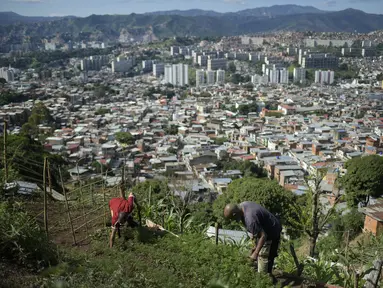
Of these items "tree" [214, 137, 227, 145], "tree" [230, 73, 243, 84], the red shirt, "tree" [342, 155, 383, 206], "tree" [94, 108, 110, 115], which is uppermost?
the red shirt

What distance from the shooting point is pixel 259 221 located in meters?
2.51

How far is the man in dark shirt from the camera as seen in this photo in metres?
2.48

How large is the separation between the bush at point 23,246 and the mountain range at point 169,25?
101m

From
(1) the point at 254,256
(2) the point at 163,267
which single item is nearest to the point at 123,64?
(2) the point at 163,267

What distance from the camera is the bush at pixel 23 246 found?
2504 millimetres

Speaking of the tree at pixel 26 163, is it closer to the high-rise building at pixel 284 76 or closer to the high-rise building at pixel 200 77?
the high-rise building at pixel 200 77

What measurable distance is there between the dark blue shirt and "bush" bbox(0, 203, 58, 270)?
124cm

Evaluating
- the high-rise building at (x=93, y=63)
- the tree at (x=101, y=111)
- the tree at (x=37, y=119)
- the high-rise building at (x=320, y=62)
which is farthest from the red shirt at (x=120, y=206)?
the high-rise building at (x=93, y=63)

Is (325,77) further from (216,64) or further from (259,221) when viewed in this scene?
(259,221)

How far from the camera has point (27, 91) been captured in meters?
36.2

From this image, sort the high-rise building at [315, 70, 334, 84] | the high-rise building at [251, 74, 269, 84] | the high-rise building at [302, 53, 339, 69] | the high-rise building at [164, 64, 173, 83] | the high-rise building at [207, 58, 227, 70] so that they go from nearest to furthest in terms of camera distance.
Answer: the high-rise building at [315, 70, 334, 84] → the high-rise building at [251, 74, 269, 84] → the high-rise building at [164, 64, 173, 83] → the high-rise building at [302, 53, 339, 69] → the high-rise building at [207, 58, 227, 70]

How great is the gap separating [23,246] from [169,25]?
426 feet

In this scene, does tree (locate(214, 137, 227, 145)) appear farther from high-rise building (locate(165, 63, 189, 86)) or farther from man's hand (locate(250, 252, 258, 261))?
high-rise building (locate(165, 63, 189, 86))

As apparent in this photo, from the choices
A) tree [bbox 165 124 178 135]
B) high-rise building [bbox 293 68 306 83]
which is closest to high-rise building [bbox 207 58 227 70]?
high-rise building [bbox 293 68 306 83]
